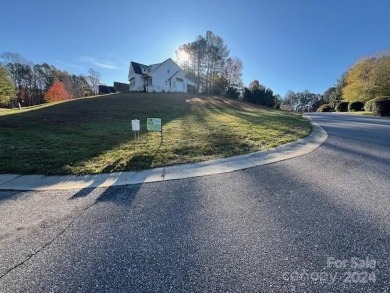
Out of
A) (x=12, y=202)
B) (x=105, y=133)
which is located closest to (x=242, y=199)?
(x=12, y=202)

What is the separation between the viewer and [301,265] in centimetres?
196

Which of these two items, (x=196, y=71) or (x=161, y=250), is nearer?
(x=161, y=250)

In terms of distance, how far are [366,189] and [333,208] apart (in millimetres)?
1058

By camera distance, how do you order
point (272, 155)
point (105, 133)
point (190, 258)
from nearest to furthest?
point (190, 258) < point (272, 155) < point (105, 133)

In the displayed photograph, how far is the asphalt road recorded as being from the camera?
184 cm

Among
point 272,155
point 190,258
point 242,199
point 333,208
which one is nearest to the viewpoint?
point 190,258

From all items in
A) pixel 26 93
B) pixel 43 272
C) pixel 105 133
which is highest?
pixel 26 93

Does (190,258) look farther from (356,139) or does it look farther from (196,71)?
(196,71)

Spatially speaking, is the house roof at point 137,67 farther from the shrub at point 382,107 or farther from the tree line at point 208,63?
the shrub at point 382,107

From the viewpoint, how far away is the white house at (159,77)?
3884cm

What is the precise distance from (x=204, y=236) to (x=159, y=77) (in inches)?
1553

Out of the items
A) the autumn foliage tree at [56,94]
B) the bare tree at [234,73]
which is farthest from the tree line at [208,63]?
the autumn foliage tree at [56,94]

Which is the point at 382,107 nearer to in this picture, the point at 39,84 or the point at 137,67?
the point at 137,67

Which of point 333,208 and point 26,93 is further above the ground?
point 26,93
